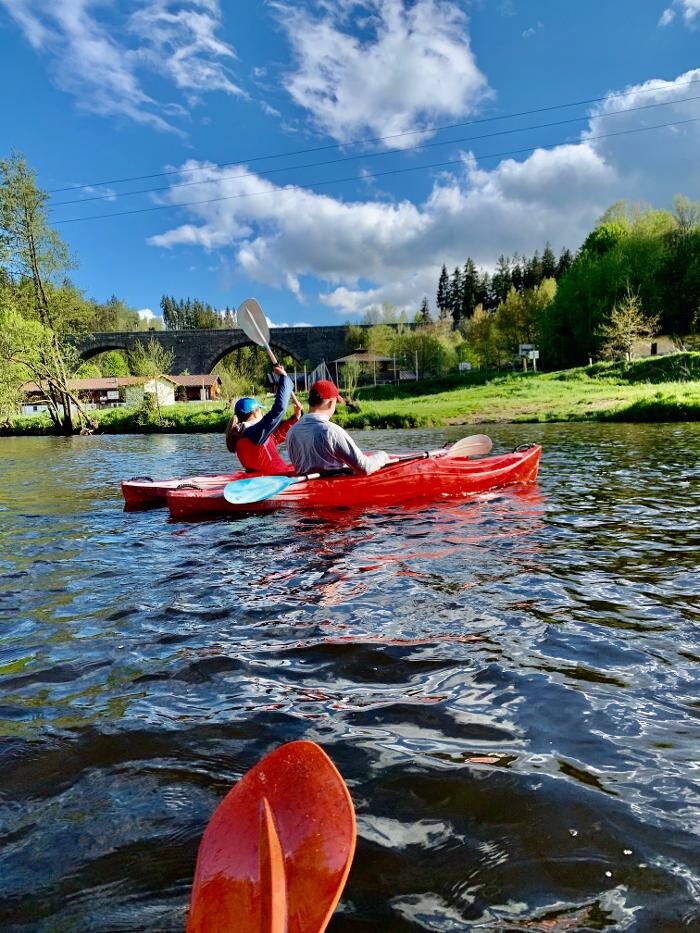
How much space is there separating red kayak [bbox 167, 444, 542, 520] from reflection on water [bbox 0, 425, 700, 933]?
123 centimetres

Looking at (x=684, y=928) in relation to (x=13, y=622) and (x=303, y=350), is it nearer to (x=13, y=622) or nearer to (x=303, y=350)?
(x=13, y=622)

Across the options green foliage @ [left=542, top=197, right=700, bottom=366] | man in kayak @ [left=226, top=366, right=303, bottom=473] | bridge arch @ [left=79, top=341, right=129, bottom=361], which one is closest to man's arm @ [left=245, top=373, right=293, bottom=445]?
man in kayak @ [left=226, top=366, right=303, bottom=473]

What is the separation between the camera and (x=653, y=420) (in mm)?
21250

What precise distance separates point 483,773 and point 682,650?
158 centimetres

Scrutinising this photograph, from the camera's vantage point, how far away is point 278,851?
1.44 m

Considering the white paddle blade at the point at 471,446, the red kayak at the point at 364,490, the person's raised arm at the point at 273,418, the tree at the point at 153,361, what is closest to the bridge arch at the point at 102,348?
the tree at the point at 153,361

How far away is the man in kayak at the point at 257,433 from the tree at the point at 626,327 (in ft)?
114

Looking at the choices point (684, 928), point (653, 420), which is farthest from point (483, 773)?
point (653, 420)

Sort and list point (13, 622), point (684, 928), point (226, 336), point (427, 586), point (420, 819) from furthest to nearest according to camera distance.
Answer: point (226, 336), point (427, 586), point (13, 622), point (420, 819), point (684, 928)

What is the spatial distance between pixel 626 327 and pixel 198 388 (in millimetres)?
55152

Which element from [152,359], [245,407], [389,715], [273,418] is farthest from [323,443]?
[152,359]

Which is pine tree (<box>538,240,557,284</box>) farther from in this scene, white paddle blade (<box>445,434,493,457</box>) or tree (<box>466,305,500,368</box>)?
white paddle blade (<box>445,434,493,457</box>)

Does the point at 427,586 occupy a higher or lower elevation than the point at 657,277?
lower

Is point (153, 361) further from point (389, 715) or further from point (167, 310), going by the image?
point (167, 310)
